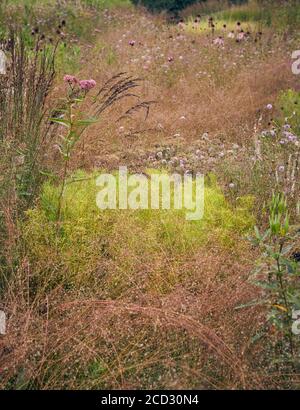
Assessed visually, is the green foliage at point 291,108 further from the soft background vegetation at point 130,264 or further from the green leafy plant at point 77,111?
the green leafy plant at point 77,111

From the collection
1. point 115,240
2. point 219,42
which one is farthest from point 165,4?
point 115,240

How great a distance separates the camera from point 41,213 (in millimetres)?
3838

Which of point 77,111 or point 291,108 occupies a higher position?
point 291,108

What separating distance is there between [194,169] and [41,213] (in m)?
1.76

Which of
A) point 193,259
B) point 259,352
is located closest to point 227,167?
point 193,259

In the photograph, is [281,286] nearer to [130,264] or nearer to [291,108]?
[130,264]

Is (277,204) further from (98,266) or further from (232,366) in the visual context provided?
(98,266)

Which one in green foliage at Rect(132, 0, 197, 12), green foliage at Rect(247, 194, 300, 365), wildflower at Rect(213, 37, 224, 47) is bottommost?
green foliage at Rect(247, 194, 300, 365)

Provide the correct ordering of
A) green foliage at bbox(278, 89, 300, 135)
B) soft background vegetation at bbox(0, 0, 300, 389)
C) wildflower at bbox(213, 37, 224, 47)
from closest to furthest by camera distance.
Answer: soft background vegetation at bbox(0, 0, 300, 389) < green foliage at bbox(278, 89, 300, 135) < wildflower at bbox(213, 37, 224, 47)

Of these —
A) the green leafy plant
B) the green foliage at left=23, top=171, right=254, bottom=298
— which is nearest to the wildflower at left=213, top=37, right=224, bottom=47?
the green leafy plant

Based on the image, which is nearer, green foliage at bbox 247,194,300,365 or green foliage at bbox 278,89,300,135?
green foliage at bbox 247,194,300,365

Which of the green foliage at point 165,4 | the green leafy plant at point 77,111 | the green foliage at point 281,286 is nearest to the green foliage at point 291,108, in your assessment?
the green leafy plant at point 77,111

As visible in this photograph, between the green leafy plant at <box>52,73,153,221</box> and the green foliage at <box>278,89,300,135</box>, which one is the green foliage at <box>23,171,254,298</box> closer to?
the green leafy plant at <box>52,73,153,221</box>

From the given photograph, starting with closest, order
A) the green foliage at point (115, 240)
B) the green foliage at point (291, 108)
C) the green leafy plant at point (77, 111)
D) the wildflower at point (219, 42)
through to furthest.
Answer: the green foliage at point (115, 240)
the green leafy plant at point (77, 111)
the green foliage at point (291, 108)
the wildflower at point (219, 42)
